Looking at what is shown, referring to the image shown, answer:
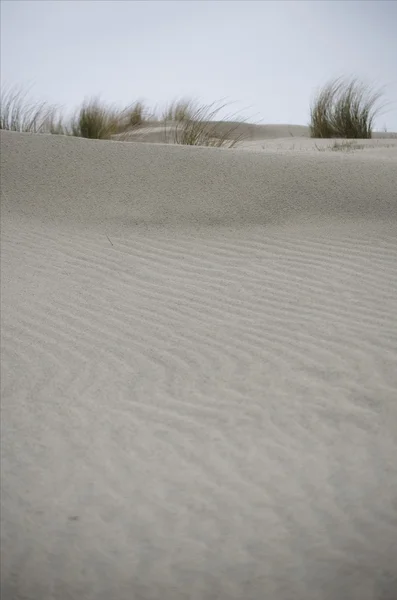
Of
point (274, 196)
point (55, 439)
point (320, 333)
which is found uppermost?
point (274, 196)

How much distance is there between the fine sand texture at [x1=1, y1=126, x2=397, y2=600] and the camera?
1920 mm

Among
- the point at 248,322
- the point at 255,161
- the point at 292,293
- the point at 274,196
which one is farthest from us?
the point at 255,161

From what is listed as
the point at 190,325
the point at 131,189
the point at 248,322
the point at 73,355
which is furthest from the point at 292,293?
the point at 131,189

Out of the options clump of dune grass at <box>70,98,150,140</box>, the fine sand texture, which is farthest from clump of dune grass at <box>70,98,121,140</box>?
the fine sand texture

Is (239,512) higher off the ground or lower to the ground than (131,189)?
lower

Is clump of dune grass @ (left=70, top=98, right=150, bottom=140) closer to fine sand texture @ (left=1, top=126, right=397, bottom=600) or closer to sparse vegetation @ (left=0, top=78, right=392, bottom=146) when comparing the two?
sparse vegetation @ (left=0, top=78, right=392, bottom=146)

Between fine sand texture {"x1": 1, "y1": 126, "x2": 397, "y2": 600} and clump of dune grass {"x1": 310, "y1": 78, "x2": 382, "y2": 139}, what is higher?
clump of dune grass {"x1": 310, "y1": 78, "x2": 382, "y2": 139}

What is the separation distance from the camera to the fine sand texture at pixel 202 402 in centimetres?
192

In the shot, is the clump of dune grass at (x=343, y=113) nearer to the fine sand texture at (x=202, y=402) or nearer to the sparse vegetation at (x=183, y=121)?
the sparse vegetation at (x=183, y=121)

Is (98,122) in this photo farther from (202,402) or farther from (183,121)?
(202,402)

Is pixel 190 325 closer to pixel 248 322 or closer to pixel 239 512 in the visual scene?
pixel 248 322

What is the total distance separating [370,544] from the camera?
1944 millimetres

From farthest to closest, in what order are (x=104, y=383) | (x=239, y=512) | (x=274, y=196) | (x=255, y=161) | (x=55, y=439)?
(x=255, y=161)
(x=274, y=196)
(x=104, y=383)
(x=55, y=439)
(x=239, y=512)

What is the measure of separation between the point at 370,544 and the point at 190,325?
1628 millimetres
